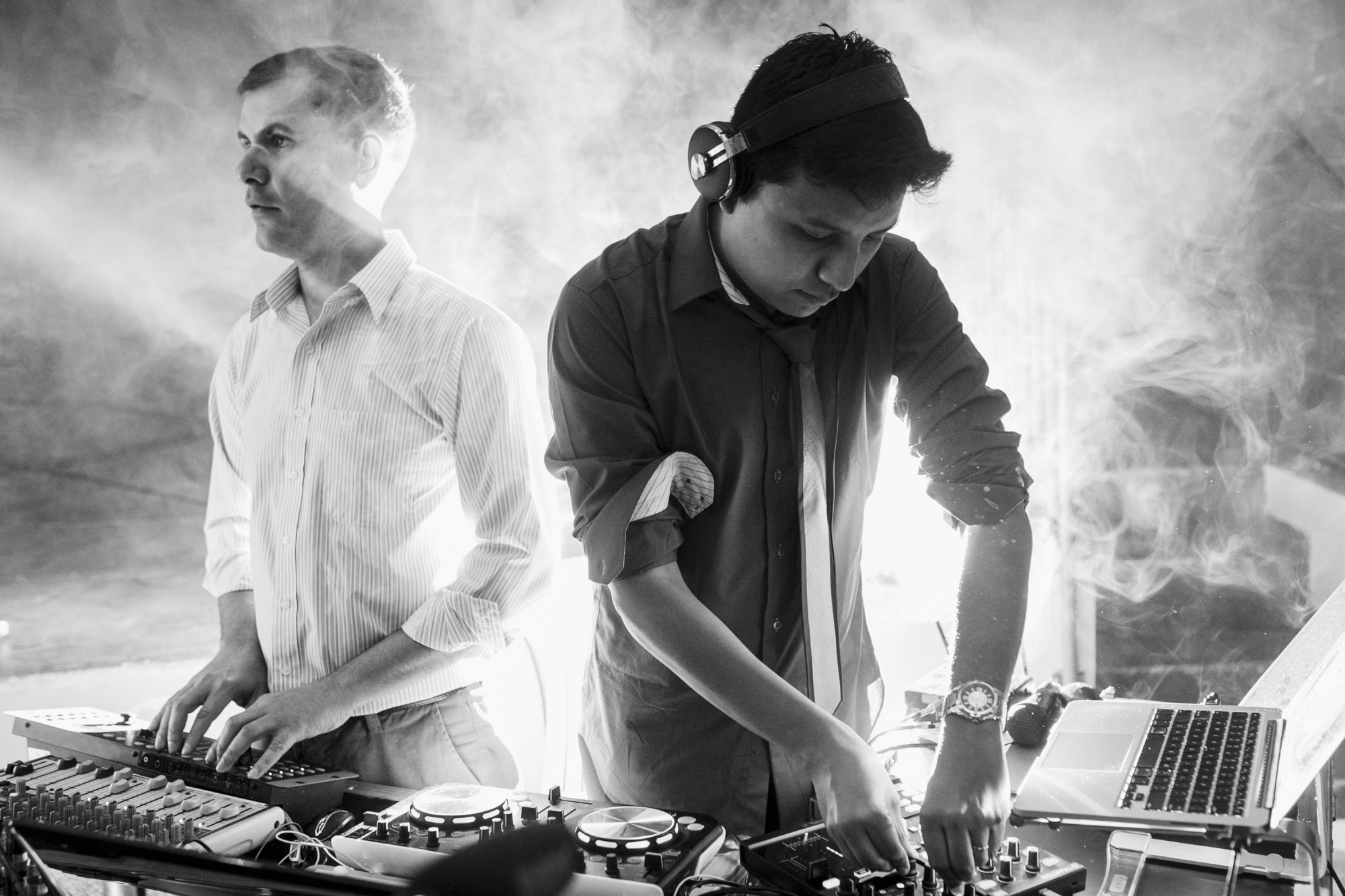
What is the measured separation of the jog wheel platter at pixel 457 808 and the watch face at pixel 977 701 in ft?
1.81

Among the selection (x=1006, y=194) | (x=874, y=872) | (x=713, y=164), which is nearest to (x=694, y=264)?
(x=713, y=164)

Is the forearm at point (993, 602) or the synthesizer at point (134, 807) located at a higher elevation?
the forearm at point (993, 602)

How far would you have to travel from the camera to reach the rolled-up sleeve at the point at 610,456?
1.28m

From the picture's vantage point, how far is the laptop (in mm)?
1033

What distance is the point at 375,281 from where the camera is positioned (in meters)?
1.87

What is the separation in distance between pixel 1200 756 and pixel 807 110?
889mm

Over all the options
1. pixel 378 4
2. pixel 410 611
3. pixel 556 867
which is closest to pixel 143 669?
pixel 410 611

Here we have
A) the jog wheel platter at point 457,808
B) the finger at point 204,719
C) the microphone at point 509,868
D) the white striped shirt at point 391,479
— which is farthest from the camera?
the white striped shirt at point 391,479

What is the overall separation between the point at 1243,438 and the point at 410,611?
259cm

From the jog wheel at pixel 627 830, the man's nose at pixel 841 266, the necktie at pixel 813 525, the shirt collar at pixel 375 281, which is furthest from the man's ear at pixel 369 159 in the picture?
the jog wheel at pixel 627 830

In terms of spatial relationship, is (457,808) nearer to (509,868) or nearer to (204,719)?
(204,719)

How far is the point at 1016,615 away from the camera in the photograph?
52.1 inches

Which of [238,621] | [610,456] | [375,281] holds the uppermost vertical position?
[375,281]

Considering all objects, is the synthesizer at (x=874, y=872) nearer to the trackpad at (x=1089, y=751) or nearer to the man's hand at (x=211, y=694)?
the trackpad at (x=1089, y=751)
